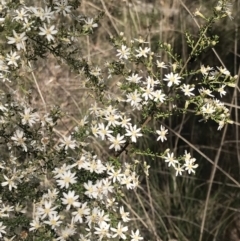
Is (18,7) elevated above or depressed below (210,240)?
above

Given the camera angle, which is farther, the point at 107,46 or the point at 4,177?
the point at 107,46

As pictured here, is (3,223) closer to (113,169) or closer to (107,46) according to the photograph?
(113,169)

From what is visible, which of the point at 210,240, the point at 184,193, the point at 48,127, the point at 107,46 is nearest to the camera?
the point at 48,127

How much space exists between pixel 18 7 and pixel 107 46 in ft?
5.36

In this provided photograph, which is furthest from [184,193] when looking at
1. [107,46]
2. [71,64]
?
[71,64]

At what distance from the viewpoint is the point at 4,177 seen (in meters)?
1.09

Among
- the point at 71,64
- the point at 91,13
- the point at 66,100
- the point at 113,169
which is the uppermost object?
the point at 71,64

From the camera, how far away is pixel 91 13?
254 cm

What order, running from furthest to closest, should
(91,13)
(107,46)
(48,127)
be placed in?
(107,46) → (91,13) → (48,127)

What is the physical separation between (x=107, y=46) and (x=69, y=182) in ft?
5.80

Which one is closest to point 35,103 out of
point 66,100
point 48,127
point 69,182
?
point 66,100

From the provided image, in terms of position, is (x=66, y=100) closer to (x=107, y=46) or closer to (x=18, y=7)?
(x=107, y=46)

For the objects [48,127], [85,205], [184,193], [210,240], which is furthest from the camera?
[184,193]

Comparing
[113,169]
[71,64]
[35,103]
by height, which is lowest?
[35,103]
